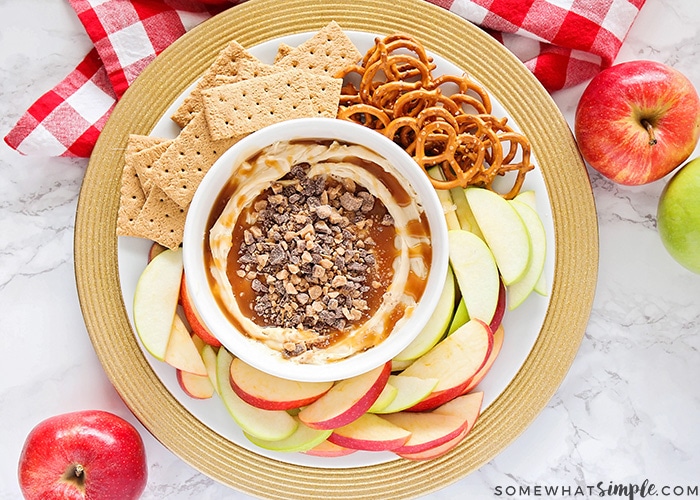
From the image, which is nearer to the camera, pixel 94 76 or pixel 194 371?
pixel 194 371

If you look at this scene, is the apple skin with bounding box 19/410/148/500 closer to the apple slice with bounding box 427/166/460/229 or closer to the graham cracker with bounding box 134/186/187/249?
the graham cracker with bounding box 134/186/187/249

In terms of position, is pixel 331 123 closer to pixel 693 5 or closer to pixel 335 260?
pixel 335 260

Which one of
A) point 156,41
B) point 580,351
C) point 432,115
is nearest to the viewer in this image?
point 432,115

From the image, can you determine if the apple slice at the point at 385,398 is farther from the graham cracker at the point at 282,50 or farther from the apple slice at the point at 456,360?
the graham cracker at the point at 282,50

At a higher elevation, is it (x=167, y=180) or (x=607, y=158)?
(x=607, y=158)

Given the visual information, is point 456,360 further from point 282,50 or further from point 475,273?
point 282,50

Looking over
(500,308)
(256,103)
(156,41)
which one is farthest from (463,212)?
(156,41)

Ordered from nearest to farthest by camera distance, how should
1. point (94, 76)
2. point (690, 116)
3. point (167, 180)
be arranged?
point (167, 180) < point (690, 116) < point (94, 76)

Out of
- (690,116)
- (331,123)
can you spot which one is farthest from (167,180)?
(690,116)
